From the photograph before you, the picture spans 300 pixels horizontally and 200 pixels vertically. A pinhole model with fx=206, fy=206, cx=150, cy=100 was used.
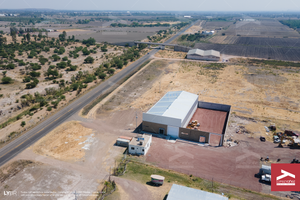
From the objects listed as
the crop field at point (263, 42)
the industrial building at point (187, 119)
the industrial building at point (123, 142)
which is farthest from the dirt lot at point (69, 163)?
the crop field at point (263, 42)

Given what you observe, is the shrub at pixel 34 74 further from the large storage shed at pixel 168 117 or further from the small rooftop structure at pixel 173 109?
the large storage shed at pixel 168 117

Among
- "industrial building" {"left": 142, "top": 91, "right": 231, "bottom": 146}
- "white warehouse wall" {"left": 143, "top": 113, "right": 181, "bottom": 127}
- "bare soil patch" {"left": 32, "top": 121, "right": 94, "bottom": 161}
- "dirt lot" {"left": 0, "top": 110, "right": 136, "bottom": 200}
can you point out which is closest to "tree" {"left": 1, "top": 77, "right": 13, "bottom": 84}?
"bare soil patch" {"left": 32, "top": 121, "right": 94, "bottom": 161}

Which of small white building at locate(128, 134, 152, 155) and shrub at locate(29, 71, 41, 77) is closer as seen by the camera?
small white building at locate(128, 134, 152, 155)

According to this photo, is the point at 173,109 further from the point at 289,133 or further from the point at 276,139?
the point at 289,133

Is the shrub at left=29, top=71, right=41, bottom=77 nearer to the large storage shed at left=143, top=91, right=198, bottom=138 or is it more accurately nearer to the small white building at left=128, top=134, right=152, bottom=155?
the large storage shed at left=143, top=91, right=198, bottom=138

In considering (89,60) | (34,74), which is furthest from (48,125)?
(89,60)

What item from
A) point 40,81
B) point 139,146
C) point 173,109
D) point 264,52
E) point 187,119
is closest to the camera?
point 139,146

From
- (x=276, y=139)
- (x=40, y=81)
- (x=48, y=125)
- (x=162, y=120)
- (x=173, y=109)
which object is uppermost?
(x=40, y=81)

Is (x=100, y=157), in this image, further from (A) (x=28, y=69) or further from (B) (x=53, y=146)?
(A) (x=28, y=69)
